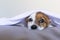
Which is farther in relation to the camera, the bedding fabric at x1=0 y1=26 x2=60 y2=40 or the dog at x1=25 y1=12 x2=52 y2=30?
the dog at x1=25 y1=12 x2=52 y2=30

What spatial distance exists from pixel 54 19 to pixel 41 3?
17.2 inches

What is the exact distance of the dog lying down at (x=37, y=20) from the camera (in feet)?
2.23

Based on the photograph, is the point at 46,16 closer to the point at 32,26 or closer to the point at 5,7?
the point at 32,26

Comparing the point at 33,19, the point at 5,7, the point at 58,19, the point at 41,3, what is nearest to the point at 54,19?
the point at 58,19

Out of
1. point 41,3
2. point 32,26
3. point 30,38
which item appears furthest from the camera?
point 41,3

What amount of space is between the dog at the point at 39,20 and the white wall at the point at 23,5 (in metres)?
0.44

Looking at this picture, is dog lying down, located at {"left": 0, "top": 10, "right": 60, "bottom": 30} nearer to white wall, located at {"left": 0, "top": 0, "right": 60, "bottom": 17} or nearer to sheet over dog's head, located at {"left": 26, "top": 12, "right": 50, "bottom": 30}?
sheet over dog's head, located at {"left": 26, "top": 12, "right": 50, "bottom": 30}

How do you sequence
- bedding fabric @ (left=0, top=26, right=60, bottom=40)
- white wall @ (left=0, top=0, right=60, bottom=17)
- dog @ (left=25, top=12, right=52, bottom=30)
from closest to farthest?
1. bedding fabric @ (left=0, top=26, right=60, bottom=40)
2. dog @ (left=25, top=12, right=52, bottom=30)
3. white wall @ (left=0, top=0, right=60, bottom=17)

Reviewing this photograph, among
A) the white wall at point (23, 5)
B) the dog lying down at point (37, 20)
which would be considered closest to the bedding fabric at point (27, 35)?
the dog lying down at point (37, 20)

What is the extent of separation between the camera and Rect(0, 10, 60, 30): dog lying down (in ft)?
2.23

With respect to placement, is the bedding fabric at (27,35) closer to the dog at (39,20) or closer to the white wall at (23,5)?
the dog at (39,20)

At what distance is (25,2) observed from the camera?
1.13 m

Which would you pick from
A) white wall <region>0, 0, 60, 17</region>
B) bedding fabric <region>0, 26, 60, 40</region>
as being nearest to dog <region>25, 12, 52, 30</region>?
bedding fabric <region>0, 26, 60, 40</region>

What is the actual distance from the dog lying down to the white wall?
16.7 inches
